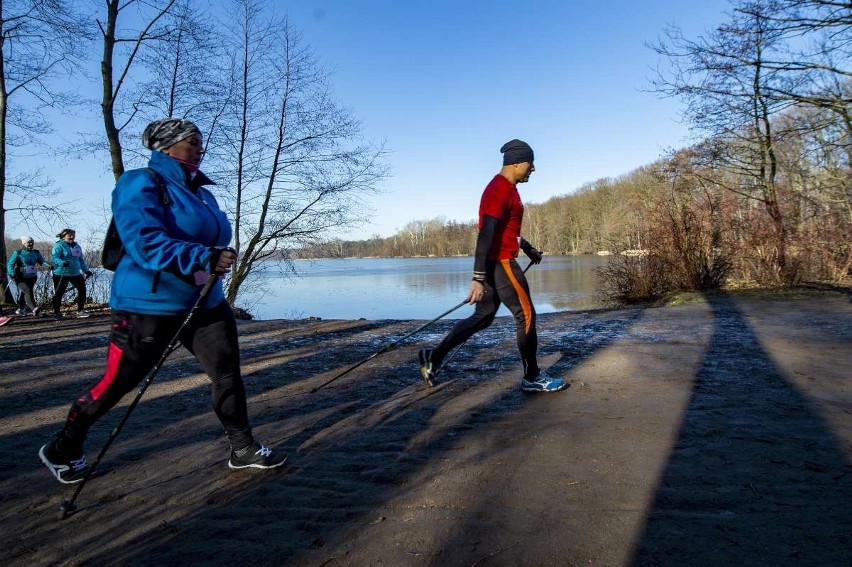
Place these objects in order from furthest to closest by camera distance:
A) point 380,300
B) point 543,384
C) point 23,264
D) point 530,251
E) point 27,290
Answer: point 380,300
point 27,290
point 23,264
point 530,251
point 543,384

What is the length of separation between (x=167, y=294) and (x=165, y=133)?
0.89m

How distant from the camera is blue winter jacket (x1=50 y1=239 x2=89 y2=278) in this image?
11.1 metres

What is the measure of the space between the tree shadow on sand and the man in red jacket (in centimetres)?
128

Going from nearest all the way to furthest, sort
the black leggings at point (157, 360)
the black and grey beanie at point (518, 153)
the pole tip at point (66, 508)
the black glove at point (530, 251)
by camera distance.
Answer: the pole tip at point (66, 508)
the black leggings at point (157, 360)
the black and grey beanie at point (518, 153)
the black glove at point (530, 251)

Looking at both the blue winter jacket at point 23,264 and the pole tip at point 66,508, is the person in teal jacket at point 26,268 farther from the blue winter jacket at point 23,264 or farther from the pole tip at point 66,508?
the pole tip at point 66,508

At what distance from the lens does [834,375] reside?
441cm

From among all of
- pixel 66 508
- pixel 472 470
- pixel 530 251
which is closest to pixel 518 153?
pixel 530 251

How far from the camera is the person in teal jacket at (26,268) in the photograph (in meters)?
11.8

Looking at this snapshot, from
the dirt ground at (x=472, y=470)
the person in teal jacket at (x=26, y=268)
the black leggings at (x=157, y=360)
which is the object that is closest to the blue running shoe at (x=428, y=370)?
the dirt ground at (x=472, y=470)

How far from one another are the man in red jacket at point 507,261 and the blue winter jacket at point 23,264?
1222 centimetres

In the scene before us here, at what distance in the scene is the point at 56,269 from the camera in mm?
11188

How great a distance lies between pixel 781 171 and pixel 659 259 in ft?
14.8

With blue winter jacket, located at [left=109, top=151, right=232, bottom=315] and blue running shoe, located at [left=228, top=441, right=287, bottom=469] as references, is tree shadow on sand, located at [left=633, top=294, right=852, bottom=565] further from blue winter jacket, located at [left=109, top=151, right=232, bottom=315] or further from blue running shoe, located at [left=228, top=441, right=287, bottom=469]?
blue winter jacket, located at [left=109, top=151, right=232, bottom=315]

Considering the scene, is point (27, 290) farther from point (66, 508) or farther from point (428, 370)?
point (66, 508)
